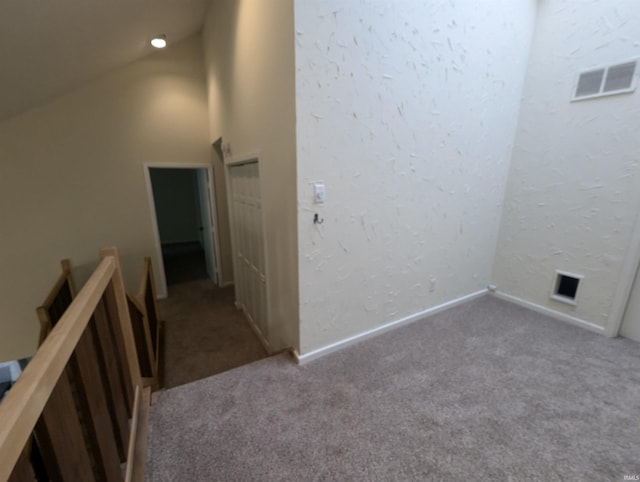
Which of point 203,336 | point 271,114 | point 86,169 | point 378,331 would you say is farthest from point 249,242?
point 86,169

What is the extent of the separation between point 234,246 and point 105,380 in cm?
270

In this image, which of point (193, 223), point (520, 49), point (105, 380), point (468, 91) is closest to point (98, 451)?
point (105, 380)

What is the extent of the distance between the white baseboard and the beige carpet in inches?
44.4

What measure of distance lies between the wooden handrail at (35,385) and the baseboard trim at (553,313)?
360 cm

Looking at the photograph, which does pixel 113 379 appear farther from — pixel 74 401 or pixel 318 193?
pixel 318 193

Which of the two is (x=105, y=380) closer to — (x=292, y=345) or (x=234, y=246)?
(x=292, y=345)

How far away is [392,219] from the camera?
227 cm

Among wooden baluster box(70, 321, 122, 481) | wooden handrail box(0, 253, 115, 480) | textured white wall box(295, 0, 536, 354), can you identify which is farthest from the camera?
textured white wall box(295, 0, 536, 354)

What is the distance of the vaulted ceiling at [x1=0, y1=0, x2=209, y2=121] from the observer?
1.88 metres

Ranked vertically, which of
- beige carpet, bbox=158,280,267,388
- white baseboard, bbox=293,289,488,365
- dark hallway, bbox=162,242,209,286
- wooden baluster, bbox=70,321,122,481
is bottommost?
beige carpet, bbox=158,280,267,388

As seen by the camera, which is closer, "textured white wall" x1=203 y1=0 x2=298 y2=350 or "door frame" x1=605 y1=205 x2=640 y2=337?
"textured white wall" x1=203 y1=0 x2=298 y2=350

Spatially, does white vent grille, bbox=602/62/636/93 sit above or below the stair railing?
above

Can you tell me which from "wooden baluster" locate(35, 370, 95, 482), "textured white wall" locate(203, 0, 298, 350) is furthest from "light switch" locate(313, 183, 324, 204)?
"wooden baluster" locate(35, 370, 95, 482)

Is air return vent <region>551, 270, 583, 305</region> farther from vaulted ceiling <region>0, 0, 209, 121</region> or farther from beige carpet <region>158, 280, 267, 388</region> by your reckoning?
vaulted ceiling <region>0, 0, 209, 121</region>
